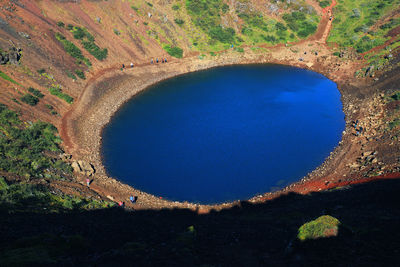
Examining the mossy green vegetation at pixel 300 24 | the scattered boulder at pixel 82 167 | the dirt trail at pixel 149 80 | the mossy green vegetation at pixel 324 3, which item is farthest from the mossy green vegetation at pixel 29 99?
the mossy green vegetation at pixel 324 3

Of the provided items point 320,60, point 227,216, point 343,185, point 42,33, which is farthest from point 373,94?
point 42,33

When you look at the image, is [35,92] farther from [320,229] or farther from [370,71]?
[370,71]

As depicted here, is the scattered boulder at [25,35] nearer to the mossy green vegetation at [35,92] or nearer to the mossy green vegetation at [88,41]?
the mossy green vegetation at [88,41]

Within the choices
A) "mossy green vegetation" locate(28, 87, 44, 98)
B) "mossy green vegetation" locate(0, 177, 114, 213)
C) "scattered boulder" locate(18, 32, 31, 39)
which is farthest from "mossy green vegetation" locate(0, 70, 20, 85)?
"mossy green vegetation" locate(0, 177, 114, 213)

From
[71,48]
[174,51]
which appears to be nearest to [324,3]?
[174,51]

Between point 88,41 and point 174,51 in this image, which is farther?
point 174,51

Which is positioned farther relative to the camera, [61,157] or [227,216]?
[61,157]

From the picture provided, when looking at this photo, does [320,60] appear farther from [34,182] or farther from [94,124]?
[34,182]
